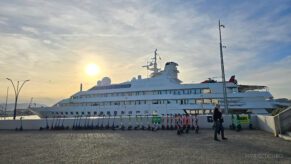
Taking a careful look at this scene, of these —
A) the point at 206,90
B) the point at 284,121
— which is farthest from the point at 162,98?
the point at 284,121

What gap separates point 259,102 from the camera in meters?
32.7

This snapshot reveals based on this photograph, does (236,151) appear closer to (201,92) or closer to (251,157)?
(251,157)

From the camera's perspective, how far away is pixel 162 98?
1447 inches

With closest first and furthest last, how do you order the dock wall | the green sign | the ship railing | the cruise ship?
the ship railing < the dock wall < the green sign < the cruise ship

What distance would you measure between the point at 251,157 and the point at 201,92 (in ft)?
94.4

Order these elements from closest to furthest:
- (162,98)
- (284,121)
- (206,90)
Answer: (284,121) < (206,90) < (162,98)

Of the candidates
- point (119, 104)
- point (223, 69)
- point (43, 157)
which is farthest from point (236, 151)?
point (119, 104)

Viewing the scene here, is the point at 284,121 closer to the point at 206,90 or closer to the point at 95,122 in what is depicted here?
the point at 95,122

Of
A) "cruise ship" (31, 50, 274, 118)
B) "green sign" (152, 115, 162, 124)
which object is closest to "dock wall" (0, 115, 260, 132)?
"green sign" (152, 115, 162, 124)

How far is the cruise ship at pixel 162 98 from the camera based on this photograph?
109 feet

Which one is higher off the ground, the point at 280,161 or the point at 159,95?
the point at 159,95

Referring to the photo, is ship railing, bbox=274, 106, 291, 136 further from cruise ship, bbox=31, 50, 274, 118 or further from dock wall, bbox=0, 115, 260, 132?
cruise ship, bbox=31, 50, 274, 118

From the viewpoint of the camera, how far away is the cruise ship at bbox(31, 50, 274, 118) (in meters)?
33.2

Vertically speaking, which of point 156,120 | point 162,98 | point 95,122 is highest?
point 162,98
